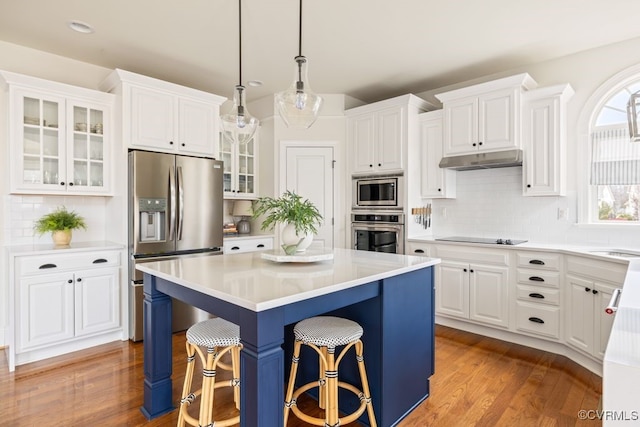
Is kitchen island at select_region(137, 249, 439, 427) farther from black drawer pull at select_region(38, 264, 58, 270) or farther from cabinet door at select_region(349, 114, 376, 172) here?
cabinet door at select_region(349, 114, 376, 172)

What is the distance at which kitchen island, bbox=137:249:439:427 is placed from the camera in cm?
142

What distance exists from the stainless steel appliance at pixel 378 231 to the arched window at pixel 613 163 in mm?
1756

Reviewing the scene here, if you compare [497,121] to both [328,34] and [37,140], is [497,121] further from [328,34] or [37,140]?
[37,140]

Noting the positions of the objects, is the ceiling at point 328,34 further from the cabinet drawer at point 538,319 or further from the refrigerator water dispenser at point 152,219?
the cabinet drawer at point 538,319

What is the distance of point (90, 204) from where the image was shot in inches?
145

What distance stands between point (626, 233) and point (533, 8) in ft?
6.77

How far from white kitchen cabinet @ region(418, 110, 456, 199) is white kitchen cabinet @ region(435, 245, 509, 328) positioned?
0.70 metres

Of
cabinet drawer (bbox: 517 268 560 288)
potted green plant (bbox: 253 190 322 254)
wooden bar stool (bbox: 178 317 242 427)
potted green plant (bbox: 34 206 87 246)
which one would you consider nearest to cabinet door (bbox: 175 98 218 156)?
potted green plant (bbox: 34 206 87 246)

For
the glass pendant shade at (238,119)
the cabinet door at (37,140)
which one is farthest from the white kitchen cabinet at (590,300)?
the cabinet door at (37,140)

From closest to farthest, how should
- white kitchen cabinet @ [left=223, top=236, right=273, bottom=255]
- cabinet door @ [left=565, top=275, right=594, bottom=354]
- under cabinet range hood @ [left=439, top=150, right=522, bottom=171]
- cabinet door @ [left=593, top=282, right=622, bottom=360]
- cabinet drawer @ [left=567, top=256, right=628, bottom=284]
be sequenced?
1. cabinet drawer @ [left=567, top=256, right=628, bottom=284]
2. cabinet door @ [left=593, top=282, right=622, bottom=360]
3. cabinet door @ [left=565, top=275, right=594, bottom=354]
4. under cabinet range hood @ [left=439, top=150, right=522, bottom=171]
5. white kitchen cabinet @ [left=223, top=236, right=273, bottom=255]

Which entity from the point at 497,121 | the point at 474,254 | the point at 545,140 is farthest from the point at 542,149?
the point at 474,254

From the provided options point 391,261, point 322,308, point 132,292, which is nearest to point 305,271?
point 322,308

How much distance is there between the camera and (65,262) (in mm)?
3012

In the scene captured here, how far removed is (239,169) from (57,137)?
1.96 m
